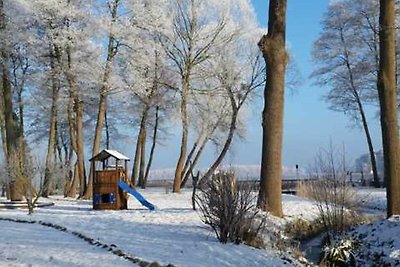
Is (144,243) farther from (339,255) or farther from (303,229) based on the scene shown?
(303,229)

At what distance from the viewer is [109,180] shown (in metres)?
18.5

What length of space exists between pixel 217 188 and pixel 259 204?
149 inches

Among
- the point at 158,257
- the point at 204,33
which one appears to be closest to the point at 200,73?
the point at 204,33

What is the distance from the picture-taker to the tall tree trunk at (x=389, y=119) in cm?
1342

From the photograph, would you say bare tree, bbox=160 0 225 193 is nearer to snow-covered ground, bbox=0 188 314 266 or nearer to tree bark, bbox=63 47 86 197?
tree bark, bbox=63 47 86 197

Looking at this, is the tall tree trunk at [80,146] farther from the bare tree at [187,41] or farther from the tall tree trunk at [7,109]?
the bare tree at [187,41]

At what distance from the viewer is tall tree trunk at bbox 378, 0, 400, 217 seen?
1342cm

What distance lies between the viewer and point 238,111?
3291 centimetres

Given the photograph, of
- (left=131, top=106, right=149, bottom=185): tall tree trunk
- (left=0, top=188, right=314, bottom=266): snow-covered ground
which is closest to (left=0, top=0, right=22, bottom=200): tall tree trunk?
(left=0, top=188, right=314, bottom=266): snow-covered ground

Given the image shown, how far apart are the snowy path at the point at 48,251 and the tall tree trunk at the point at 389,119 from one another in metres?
7.78

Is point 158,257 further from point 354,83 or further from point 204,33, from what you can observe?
point 354,83

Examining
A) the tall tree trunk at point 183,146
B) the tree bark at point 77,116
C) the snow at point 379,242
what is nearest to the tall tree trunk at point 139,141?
the tall tree trunk at point 183,146

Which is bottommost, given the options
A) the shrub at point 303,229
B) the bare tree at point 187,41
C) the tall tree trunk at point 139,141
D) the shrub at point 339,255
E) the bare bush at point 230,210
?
the shrub at point 339,255

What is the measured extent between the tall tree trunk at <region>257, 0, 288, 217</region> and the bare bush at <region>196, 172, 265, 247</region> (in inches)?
132
